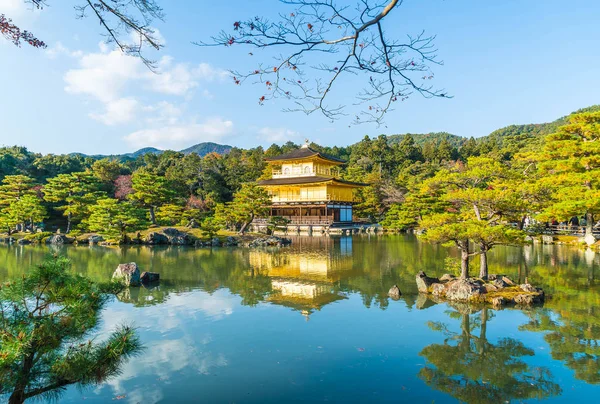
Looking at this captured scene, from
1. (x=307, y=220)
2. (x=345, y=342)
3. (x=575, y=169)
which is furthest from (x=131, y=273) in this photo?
(x=307, y=220)

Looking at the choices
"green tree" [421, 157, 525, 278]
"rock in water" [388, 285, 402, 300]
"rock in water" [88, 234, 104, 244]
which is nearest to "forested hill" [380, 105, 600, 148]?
"rock in water" [88, 234, 104, 244]

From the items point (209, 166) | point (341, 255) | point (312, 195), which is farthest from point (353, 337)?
point (209, 166)

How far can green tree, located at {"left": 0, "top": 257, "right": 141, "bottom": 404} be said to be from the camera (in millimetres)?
2418

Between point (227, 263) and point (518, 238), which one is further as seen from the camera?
point (227, 263)

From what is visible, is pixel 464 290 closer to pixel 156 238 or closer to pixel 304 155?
pixel 156 238

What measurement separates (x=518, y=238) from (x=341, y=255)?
292 inches

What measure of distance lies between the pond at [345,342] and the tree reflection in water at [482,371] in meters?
0.01

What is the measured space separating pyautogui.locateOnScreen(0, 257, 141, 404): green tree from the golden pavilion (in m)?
23.6

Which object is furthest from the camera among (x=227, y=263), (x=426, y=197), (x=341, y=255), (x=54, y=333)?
(x=426, y=197)

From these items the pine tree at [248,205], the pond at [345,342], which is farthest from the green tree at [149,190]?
the pond at [345,342]

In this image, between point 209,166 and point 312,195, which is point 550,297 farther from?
point 209,166

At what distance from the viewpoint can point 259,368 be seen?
14.9 feet

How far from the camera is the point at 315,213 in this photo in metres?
28.5

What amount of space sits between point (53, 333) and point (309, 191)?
26.3 m
